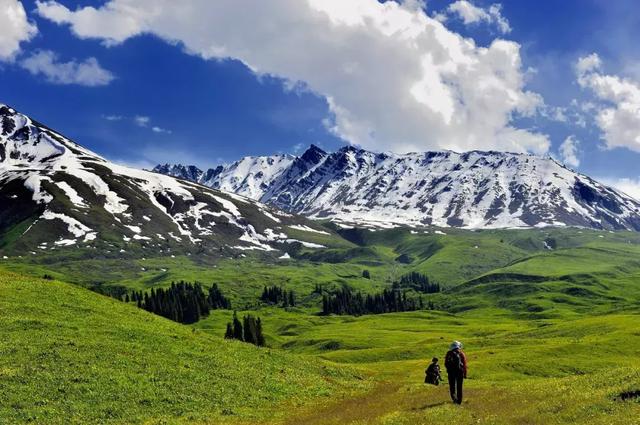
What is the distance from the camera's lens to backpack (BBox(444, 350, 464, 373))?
34.8m

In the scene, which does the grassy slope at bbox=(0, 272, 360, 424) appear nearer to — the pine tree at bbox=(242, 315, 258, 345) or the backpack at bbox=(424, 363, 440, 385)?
the backpack at bbox=(424, 363, 440, 385)

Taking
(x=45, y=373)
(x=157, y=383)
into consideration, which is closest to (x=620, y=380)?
(x=157, y=383)

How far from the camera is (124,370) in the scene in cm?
4403

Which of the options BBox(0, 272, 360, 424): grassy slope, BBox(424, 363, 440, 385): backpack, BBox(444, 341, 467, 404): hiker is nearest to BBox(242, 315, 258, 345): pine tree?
BBox(0, 272, 360, 424): grassy slope

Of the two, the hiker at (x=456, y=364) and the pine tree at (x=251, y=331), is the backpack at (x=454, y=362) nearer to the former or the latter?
the hiker at (x=456, y=364)

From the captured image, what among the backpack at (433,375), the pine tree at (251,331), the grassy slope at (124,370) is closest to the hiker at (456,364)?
the grassy slope at (124,370)

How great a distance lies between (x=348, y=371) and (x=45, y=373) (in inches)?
1363

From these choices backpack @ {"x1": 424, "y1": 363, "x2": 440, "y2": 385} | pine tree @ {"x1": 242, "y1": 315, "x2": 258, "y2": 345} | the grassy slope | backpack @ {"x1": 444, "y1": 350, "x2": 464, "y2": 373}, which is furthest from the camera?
pine tree @ {"x1": 242, "y1": 315, "x2": 258, "y2": 345}

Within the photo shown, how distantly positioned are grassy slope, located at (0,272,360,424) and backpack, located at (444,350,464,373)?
12.6 meters

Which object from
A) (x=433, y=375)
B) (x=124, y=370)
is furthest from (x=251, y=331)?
(x=124, y=370)

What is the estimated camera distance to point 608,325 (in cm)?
13650

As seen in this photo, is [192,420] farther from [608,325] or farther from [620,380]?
[608,325]

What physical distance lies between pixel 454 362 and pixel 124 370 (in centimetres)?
2501

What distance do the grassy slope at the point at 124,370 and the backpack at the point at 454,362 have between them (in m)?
12.6
